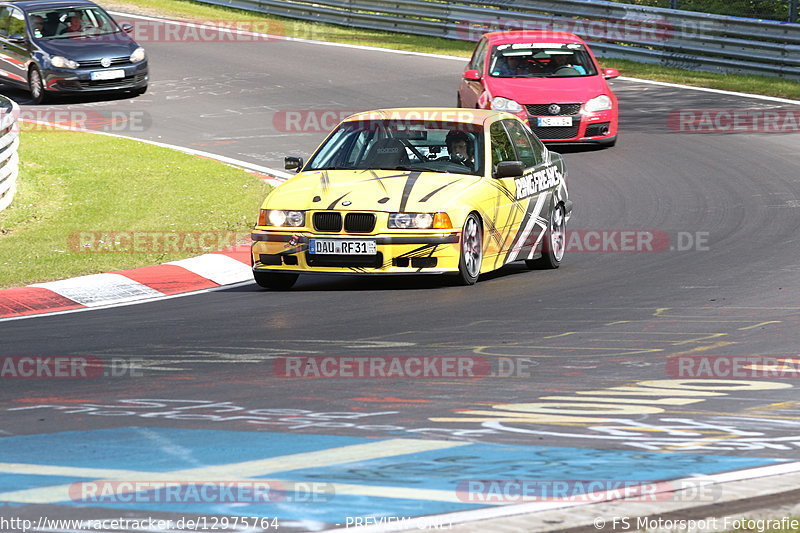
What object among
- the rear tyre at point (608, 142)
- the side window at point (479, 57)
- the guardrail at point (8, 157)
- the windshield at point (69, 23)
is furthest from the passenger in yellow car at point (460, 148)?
the windshield at point (69, 23)

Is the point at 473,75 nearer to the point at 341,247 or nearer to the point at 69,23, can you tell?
the point at 69,23

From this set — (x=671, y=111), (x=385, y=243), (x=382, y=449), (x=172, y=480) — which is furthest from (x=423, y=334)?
(x=671, y=111)

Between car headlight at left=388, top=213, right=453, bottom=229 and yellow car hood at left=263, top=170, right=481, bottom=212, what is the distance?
4 cm

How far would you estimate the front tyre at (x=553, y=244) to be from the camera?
13.5 meters

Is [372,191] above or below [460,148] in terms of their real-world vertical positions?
below

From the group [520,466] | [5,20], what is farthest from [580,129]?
[520,466]

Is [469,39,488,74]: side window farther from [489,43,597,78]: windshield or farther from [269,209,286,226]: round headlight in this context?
[269,209,286,226]: round headlight

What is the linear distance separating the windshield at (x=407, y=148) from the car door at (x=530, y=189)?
533 mm

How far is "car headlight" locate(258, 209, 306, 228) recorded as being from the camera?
475 inches

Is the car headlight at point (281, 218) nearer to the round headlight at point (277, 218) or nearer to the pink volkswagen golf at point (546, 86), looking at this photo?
the round headlight at point (277, 218)

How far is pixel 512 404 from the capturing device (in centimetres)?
748

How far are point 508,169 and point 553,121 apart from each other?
750cm

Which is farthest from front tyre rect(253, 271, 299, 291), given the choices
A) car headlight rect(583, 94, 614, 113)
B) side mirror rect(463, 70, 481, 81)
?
side mirror rect(463, 70, 481, 81)

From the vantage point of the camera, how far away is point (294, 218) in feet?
39.6
